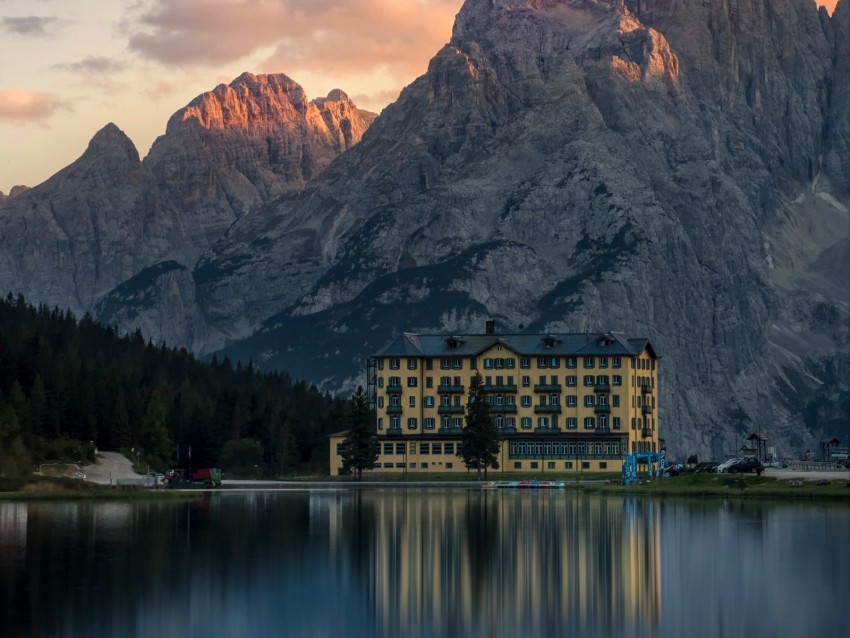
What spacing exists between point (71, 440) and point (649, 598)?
410 ft

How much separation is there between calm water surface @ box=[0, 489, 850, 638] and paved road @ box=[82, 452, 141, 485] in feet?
169

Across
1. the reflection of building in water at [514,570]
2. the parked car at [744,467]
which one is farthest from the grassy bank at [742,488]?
the reflection of building in water at [514,570]

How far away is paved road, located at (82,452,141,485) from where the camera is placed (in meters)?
180

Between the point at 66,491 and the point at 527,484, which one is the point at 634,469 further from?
the point at 66,491

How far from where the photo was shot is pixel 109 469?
607 feet

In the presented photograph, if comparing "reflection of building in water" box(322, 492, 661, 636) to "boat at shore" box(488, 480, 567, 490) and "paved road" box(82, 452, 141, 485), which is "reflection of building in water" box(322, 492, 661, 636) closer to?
"boat at shore" box(488, 480, 567, 490)

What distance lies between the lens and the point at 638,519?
118562mm

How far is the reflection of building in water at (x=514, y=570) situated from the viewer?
67812 millimetres

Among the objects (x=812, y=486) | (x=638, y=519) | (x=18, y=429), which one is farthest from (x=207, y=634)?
(x=18, y=429)

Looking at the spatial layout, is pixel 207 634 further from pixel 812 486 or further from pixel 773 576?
pixel 812 486

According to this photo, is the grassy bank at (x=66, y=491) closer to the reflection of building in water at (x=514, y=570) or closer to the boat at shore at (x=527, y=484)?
the reflection of building in water at (x=514, y=570)

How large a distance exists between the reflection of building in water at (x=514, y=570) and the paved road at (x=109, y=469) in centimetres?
5437

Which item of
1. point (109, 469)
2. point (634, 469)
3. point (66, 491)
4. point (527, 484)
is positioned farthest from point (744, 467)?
point (66, 491)

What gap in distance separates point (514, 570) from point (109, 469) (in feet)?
354
